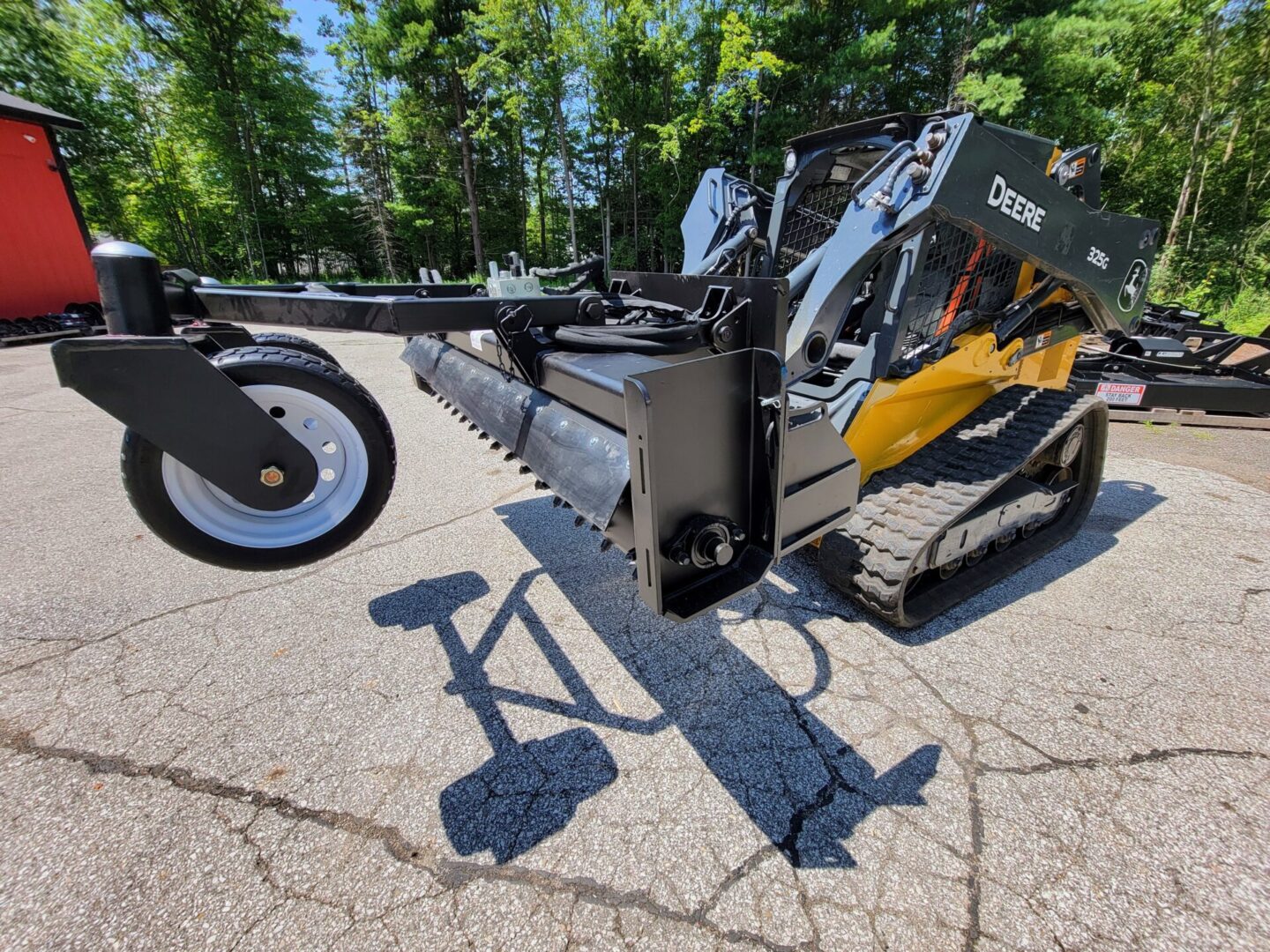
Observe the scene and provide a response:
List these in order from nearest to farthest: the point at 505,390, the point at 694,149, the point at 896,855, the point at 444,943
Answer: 1. the point at 444,943
2. the point at 896,855
3. the point at 505,390
4. the point at 694,149

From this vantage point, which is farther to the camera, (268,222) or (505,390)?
(268,222)

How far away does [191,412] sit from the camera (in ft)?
4.58

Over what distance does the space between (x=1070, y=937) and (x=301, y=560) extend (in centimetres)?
236

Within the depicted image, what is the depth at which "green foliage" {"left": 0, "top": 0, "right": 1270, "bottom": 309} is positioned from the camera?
16.2 metres

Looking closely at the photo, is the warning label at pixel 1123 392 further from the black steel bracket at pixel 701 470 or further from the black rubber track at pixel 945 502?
the black steel bracket at pixel 701 470

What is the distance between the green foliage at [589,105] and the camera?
16172 mm

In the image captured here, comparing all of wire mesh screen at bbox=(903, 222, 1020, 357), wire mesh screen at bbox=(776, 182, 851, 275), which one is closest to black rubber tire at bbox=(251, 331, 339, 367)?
wire mesh screen at bbox=(903, 222, 1020, 357)

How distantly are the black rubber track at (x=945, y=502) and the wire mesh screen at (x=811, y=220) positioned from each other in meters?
1.57

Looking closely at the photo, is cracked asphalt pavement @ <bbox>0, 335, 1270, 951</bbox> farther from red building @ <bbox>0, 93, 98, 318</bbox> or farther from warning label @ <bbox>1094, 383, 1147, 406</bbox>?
red building @ <bbox>0, 93, 98, 318</bbox>

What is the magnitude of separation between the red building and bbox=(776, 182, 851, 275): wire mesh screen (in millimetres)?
18543

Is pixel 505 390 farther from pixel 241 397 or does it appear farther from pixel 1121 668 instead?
pixel 1121 668

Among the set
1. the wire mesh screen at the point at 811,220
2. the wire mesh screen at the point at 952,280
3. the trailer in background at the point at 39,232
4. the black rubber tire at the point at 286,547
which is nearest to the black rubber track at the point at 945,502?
the wire mesh screen at the point at 952,280

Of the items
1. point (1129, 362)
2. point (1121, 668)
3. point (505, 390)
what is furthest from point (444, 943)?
point (1129, 362)

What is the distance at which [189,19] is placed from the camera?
23.1 metres
